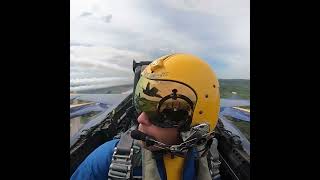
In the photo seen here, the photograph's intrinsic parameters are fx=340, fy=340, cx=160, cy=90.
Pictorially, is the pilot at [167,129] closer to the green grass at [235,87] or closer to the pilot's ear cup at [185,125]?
the pilot's ear cup at [185,125]

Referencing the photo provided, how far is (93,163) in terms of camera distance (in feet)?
2.95

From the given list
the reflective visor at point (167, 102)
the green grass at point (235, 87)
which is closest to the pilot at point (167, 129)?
the reflective visor at point (167, 102)

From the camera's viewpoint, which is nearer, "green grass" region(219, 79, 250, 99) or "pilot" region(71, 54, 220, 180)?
"pilot" region(71, 54, 220, 180)

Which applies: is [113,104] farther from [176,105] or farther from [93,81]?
[176,105]

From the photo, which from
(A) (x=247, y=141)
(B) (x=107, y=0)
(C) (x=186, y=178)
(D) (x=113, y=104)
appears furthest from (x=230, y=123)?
(B) (x=107, y=0)

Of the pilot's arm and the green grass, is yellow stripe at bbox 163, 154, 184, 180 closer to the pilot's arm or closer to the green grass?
the pilot's arm

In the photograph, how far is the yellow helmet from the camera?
33.7 inches

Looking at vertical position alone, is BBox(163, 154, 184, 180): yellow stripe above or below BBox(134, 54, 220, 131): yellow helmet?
below

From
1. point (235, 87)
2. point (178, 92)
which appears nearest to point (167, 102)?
point (178, 92)

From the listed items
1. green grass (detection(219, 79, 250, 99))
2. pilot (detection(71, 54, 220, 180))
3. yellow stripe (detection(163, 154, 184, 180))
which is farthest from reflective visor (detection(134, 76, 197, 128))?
green grass (detection(219, 79, 250, 99))

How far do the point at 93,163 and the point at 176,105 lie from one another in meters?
0.27

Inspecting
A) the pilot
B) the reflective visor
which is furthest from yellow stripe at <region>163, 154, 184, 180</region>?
the reflective visor

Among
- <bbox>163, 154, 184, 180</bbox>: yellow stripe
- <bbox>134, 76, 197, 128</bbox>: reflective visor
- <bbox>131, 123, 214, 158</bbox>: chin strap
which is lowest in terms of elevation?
<bbox>163, 154, 184, 180</bbox>: yellow stripe

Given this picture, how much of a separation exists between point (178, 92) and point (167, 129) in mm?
107
